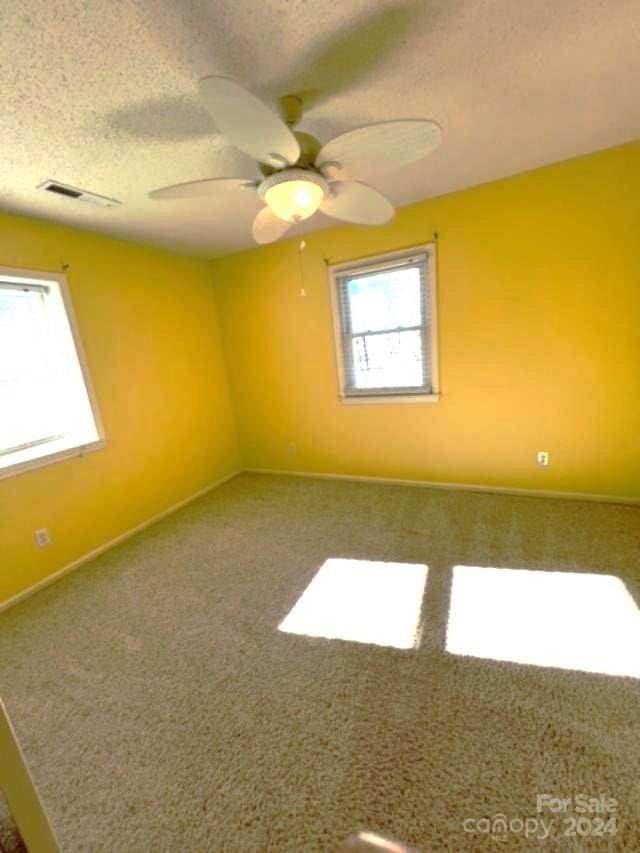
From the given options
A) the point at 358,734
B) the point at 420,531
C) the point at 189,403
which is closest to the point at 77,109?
the point at 189,403

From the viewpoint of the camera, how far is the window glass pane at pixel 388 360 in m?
3.07

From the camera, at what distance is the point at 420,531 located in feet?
8.38

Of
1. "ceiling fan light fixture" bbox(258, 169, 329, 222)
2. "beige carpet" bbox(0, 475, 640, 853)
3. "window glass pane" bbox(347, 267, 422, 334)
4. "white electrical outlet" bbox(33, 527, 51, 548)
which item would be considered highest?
"ceiling fan light fixture" bbox(258, 169, 329, 222)

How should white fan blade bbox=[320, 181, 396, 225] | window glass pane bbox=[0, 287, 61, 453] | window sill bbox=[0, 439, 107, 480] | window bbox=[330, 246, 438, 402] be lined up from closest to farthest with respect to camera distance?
1. white fan blade bbox=[320, 181, 396, 225]
2. window sill bbox=[0, 439, 107, 480]
3. window glass pane bbox=[0, 287, 61, 453]
4. window bbox=[330, 246, 438, 402]

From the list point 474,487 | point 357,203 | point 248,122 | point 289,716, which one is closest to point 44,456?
point 289,716

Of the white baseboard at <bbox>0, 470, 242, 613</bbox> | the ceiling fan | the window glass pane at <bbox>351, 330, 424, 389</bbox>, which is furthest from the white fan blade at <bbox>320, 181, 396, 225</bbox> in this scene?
the white baseboard at <bbox>0, 470, 242, 613</bbox>

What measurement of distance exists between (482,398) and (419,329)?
2.52ft

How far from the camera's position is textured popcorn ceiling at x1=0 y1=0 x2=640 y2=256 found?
3.73 ft

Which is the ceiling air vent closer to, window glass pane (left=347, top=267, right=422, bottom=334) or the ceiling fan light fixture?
the ceiling fan light fixture

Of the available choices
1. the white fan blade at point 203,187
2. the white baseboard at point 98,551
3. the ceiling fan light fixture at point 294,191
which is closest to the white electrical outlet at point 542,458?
the ceiling fan light fixture at point 294,191

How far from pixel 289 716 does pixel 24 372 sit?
2.68 meters

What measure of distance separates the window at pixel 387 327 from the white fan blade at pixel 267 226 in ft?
3.87

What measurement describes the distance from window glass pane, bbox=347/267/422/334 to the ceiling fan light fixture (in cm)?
159

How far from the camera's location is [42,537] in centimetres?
240
